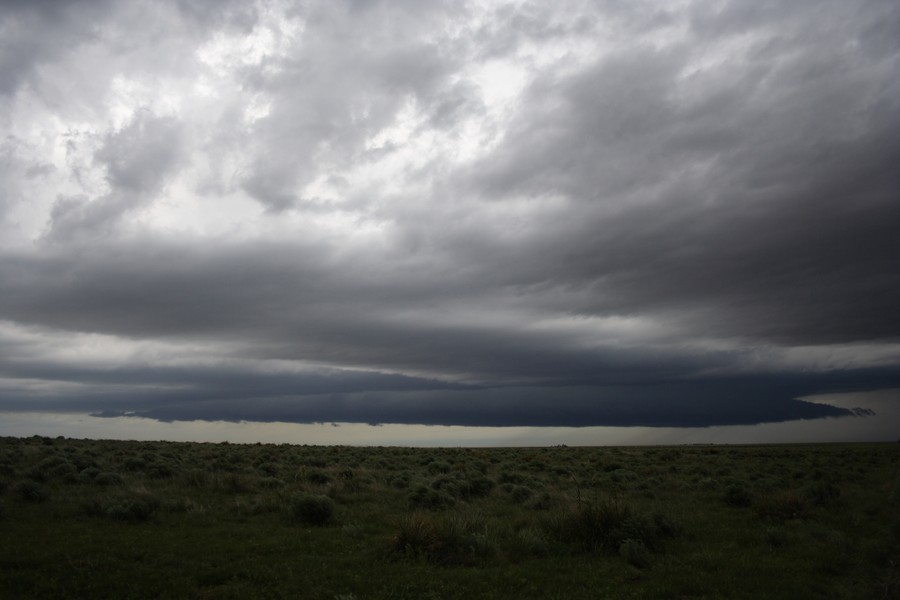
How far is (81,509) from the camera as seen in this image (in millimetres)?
16469

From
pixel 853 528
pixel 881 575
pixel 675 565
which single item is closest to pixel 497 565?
pixel 675 565

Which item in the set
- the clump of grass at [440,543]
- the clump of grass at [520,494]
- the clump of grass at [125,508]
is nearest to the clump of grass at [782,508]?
the clump of grass at [520,494]

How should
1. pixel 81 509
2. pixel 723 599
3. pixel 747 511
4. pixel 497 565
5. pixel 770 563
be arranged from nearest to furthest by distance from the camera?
pixel 723 599, pixel 497 565, pixel 770 563, pixel 81 509, pixel 747 511

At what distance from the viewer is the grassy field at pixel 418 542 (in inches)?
420

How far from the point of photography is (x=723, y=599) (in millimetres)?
10453

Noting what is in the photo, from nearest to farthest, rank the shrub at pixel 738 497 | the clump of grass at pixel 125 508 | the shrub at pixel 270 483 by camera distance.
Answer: the clump of grass at pixel 125 508 < the shrub at pixel 738 497 < the shrub at pixel 270 483

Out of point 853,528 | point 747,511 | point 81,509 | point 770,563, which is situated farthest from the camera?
point 747,511

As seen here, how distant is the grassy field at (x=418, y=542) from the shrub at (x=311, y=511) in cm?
4

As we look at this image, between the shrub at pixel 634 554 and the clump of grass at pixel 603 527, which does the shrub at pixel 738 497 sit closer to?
the clump of grass at pixel 603 527

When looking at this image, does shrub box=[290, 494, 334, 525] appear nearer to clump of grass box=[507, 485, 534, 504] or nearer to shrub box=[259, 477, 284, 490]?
shrub box=[259, 477, 284, 490]

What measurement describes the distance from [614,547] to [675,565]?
5.02ft

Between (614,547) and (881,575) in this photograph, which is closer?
(881,575)

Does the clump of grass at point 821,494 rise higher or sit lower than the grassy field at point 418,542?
lower

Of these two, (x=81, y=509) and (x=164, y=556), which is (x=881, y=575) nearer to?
(x=164, y=556)
